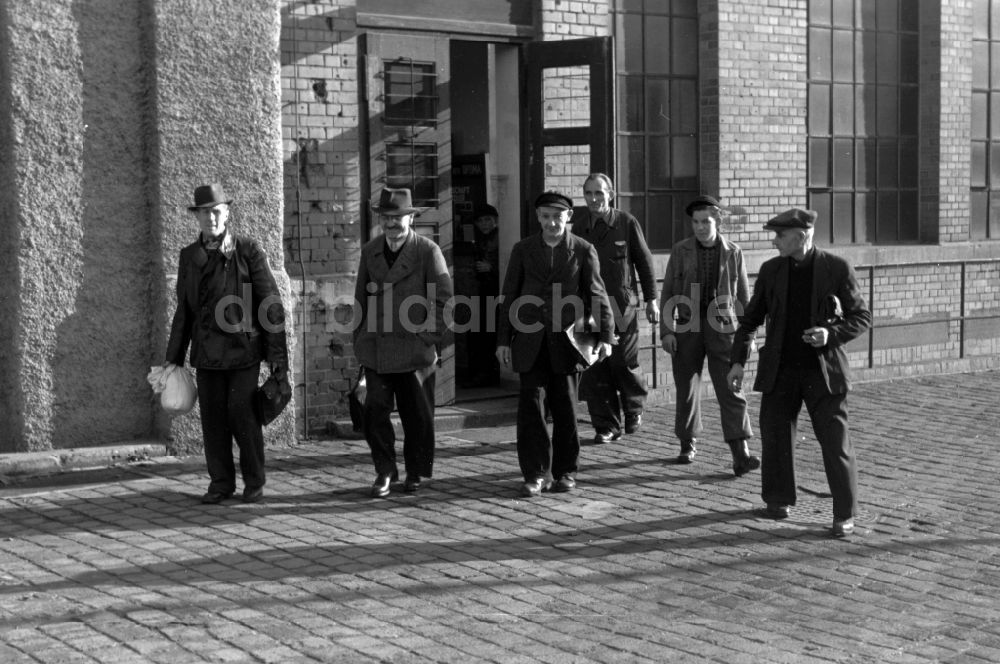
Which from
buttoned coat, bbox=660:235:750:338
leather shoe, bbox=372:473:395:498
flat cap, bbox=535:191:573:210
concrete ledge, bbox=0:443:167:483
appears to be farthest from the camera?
buttoned coat, bbox=660:235:750:338

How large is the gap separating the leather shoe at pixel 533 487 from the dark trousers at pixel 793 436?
1.43 metres

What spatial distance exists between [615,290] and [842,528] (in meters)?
3.25

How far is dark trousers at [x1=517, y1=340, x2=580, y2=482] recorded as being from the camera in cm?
873

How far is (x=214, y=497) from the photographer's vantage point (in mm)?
8500

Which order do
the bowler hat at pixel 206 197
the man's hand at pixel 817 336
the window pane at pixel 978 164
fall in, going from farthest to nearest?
the window pane at pixel 978 164
the bowler hat at pixel 206 197
the man's hand at pixel 817 336

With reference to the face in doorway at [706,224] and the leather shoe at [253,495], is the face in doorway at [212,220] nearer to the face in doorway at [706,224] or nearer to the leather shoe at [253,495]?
the leather shoe at [253,495]

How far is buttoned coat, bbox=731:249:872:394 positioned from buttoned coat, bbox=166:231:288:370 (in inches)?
115

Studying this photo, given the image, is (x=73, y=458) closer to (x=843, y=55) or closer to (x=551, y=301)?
(x=551, y=301)

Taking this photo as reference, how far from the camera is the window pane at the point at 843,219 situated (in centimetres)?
1473

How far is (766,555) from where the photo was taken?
7.30 meters

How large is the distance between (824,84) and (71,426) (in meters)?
8.56

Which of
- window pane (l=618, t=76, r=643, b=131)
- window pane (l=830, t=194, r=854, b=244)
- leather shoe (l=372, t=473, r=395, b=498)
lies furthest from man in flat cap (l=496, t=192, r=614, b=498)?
window pane (l=830, t=194, r=854, b=244)

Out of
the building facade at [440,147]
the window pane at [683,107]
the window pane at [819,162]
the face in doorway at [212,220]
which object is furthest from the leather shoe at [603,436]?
the window pane at [819,162]

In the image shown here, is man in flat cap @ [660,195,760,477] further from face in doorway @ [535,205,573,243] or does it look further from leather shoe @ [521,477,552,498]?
leather shoe @ [521,477,552,498]
